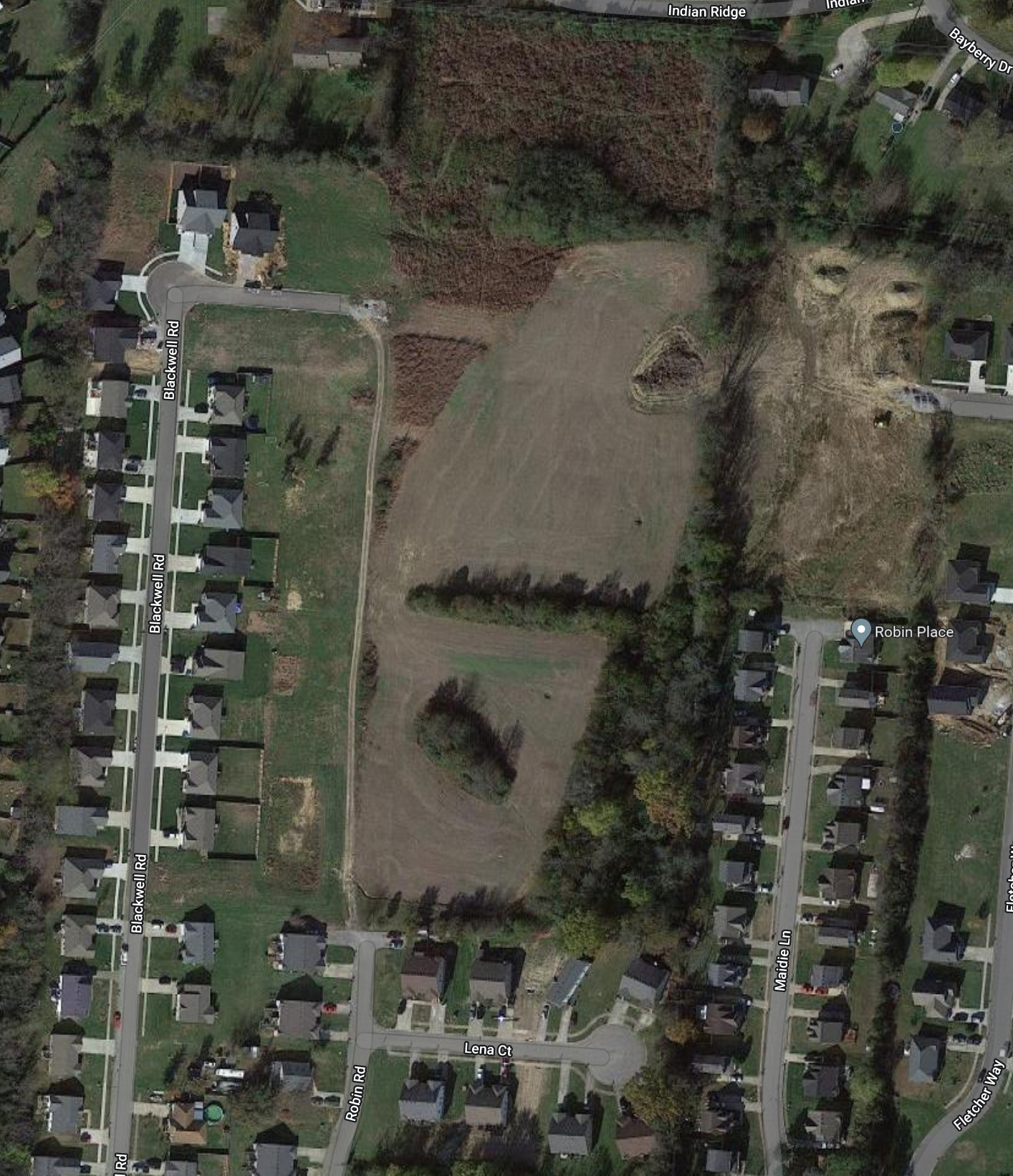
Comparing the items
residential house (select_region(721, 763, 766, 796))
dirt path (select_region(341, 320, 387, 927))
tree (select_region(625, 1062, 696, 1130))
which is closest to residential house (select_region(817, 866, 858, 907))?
residential house (select_region(721, 763, 766, 796))

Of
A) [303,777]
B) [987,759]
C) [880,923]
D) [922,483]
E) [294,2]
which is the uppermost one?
[294,2]

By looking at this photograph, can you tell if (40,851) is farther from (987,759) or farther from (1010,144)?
(1010,144)

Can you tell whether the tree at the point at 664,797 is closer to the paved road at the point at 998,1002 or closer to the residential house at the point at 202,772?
the paved road at the point at 998,1002

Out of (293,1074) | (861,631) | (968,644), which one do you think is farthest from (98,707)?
(968,644)

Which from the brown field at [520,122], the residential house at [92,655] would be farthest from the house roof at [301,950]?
the brown field at [520,122]

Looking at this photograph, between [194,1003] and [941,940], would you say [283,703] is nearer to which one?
[194,1003]

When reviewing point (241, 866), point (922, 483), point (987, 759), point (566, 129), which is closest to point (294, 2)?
point (566, 129)
